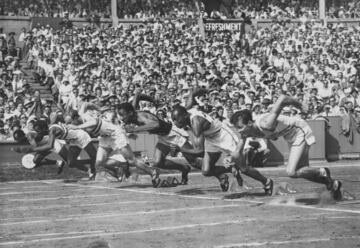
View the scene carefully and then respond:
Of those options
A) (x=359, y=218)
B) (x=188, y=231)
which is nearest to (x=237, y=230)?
(x=188, y=231)

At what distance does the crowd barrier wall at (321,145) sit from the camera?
2212cm

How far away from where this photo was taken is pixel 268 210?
1205 cm

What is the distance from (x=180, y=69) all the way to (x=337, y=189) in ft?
49.6

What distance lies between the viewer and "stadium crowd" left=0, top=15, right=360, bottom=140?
23594mm

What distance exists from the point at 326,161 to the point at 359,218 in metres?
12.9

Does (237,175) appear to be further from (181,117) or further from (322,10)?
(322,10)

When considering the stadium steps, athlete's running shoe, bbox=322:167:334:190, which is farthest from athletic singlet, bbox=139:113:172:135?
the stadium steps

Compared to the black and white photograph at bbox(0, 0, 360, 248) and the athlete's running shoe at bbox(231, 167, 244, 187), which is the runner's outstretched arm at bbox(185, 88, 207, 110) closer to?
the black and white photograph at bbox(0, 0, 360, 248)

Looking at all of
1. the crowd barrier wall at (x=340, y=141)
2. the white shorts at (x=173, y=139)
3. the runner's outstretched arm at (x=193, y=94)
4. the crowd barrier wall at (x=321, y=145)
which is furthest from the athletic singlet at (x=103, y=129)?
the crowd barrier wall at (x=340, y=141)

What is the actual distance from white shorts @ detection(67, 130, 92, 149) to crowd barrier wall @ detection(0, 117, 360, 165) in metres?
3.26

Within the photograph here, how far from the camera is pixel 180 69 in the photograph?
2741cm

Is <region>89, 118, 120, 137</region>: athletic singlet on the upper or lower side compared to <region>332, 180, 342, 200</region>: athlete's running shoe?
upper

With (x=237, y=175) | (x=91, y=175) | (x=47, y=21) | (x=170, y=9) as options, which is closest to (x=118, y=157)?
(x=91, y=175)

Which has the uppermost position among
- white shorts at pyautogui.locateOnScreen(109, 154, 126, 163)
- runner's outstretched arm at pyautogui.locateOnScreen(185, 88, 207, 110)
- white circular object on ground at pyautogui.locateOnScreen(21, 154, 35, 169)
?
runner's outstretched arm at pyautogui.locateOnScreen(185, 88, 207, 110)
